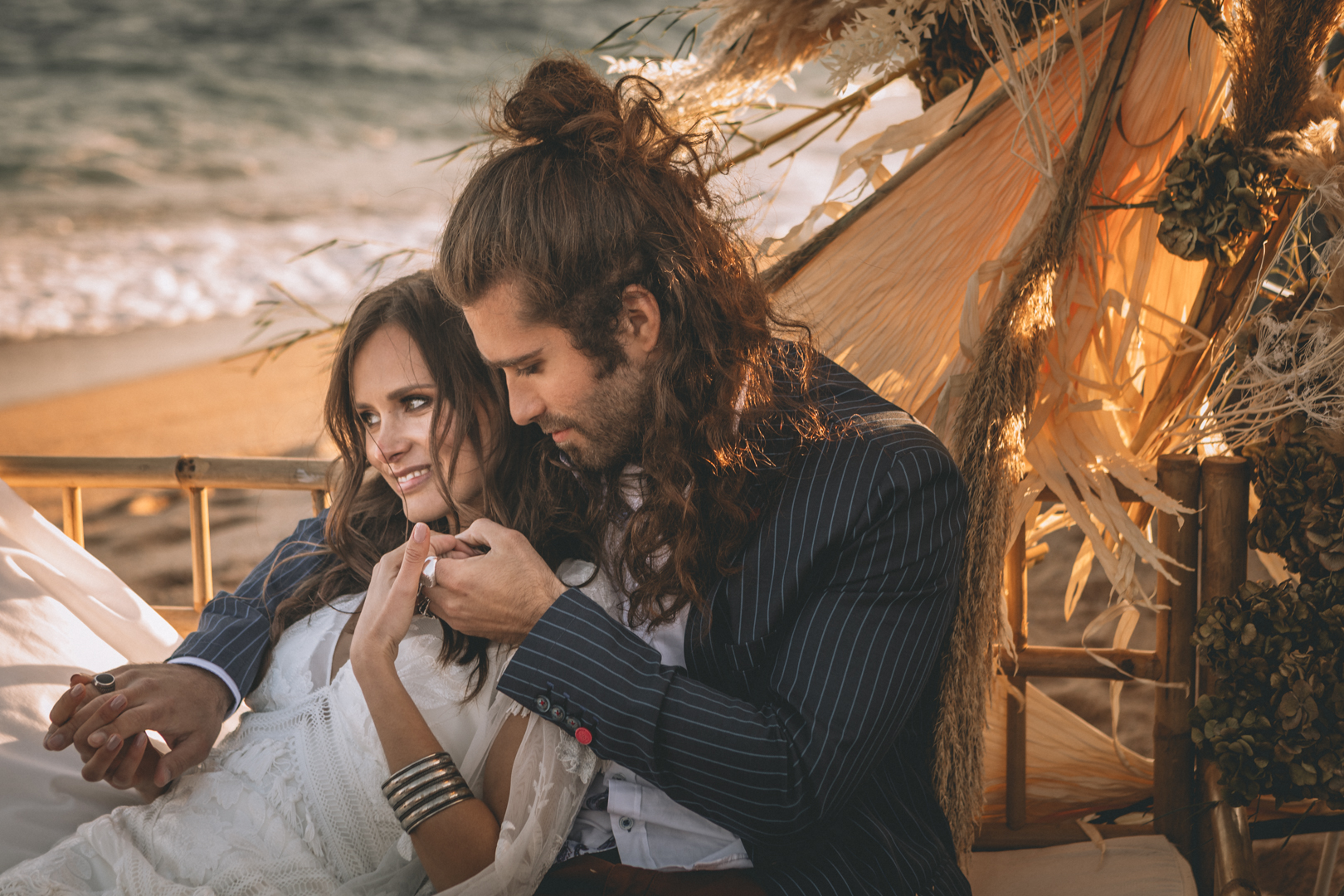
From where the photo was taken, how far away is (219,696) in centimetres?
137

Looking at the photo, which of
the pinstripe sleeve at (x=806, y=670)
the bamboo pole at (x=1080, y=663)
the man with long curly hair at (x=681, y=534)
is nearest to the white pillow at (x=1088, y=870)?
the bamboo pole at (x=1080, y=663)

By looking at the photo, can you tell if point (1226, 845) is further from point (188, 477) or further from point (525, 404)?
point (188, 477)

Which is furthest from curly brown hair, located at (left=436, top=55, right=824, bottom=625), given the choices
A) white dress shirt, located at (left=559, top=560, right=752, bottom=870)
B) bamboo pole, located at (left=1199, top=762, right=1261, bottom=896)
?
bamboo pole, located at (left=1199, top=762, right=1261, bottom=896)

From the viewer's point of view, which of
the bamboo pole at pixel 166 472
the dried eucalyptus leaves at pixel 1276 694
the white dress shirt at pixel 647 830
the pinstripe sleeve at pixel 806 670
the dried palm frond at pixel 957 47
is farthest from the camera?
the bamboo pole at pixel 166 472

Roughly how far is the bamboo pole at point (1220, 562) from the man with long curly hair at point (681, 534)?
0.49 metres

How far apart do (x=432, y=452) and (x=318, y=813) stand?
1.63 feet

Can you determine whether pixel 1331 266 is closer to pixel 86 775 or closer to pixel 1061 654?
pixel 1061 654

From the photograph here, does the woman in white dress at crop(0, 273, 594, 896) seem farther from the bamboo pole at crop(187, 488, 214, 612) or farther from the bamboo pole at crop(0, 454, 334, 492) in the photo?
the bamboo pole at crop(187, 488, 214, 612)

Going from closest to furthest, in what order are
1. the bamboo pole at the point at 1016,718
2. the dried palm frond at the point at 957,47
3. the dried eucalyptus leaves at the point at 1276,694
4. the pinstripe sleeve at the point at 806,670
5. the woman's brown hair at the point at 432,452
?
the pinstripe sleeve at the point at 806,670 < the dried eucalyptus leaves at the point at 1276,694 < the woman's brown hair at the point at 432,452 < the dried palm frond at the point at 957,47 < the bamboo pole at the point at 1016,718

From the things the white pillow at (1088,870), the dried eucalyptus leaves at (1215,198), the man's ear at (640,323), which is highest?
the dried eucalyptus leaves at (1215,198)

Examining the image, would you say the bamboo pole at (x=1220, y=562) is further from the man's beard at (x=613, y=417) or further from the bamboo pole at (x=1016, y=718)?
the man's beard at (x=613, y=417)

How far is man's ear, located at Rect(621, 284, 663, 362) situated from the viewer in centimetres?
115

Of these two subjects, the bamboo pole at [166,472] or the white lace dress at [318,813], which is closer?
the white lace dress at [318,813]

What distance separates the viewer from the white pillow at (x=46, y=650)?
1.31 meters
